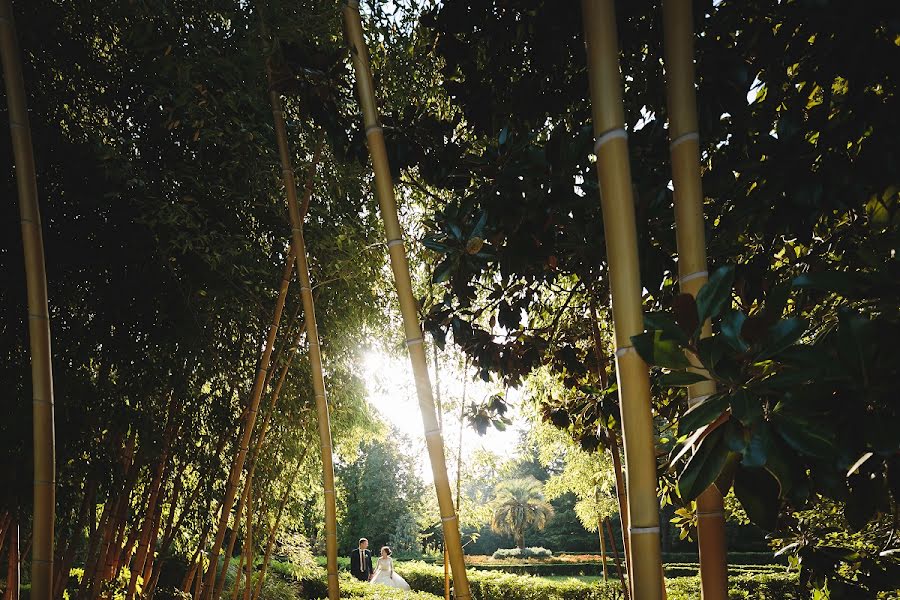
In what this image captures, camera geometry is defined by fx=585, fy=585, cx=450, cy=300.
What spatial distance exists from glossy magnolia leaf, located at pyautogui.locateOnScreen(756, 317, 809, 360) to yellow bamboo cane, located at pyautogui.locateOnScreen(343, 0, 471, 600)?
59cm

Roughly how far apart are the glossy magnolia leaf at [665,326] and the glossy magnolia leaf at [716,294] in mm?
27

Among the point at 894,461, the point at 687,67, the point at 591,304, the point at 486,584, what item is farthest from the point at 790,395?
the point at 486,584

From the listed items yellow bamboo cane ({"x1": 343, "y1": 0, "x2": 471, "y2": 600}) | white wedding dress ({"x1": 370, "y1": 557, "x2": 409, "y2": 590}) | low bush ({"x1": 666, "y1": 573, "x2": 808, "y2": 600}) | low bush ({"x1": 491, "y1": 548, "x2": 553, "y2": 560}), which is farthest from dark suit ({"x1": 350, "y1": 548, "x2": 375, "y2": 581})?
low bush ({"x1": 491, "y1": 548, "x2": 553, "y2": 560})

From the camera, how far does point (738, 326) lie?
25.6 inches

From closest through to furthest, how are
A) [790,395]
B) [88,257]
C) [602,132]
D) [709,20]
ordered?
[790,395] < [602,132] < [709,20] < [88,257]

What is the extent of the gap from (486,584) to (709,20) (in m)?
7.42

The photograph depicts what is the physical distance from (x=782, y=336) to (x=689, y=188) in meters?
0.27

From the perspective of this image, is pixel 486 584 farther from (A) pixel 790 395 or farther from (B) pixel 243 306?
(A) pixel 790 395

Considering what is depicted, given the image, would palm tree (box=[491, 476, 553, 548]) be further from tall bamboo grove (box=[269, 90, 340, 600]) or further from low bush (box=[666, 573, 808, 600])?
tall bamboo grove (box=[269, 90, 340, 600])

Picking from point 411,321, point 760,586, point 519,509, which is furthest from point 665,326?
point 519,509

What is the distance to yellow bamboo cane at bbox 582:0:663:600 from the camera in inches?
28.7

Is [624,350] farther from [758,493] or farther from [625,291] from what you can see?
[758,493]

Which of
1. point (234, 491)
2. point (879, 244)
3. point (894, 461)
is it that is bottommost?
point (234, 491)

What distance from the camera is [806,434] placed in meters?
0.59
